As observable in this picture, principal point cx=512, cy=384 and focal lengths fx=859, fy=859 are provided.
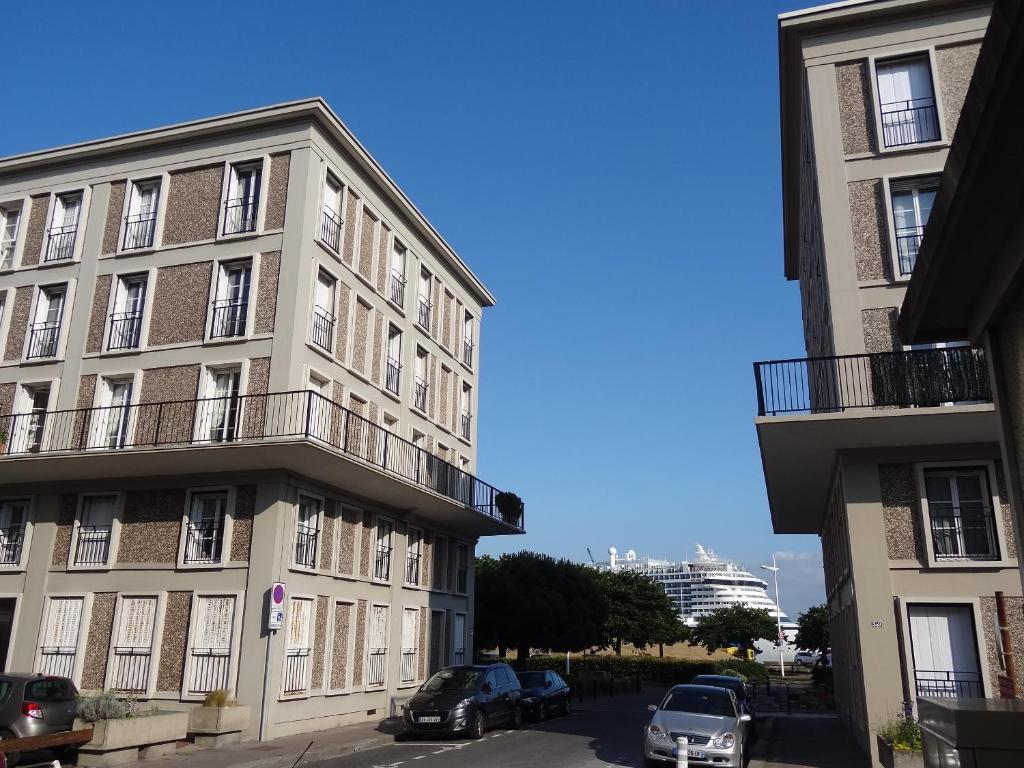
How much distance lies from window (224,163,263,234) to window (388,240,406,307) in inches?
208

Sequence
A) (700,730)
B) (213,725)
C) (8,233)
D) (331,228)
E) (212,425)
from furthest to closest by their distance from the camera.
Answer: (8,233), (331,228), (212,425), (213,725), (700,730)

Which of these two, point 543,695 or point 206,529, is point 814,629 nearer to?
point 543,695

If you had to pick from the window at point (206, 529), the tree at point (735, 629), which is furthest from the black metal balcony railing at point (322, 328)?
the tree at point (735, 629)

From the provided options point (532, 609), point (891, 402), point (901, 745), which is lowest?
point (901, 745)

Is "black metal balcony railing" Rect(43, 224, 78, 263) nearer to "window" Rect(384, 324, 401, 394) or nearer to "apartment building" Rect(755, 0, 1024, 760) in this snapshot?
"window" Rect(384, 324, 401, 394)

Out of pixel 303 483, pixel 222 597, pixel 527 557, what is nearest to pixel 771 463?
pixel 303 483

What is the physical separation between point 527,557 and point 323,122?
2635 centimetres

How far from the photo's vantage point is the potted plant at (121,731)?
45.8 ft

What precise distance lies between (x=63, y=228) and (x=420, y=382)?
11.5 meters

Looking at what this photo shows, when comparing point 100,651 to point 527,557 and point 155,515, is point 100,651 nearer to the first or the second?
point 155,515

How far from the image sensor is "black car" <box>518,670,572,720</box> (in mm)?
22672

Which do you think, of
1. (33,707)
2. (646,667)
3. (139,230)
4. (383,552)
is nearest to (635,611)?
(646,667)

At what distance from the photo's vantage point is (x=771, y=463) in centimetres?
1816

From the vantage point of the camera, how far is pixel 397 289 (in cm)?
2736
